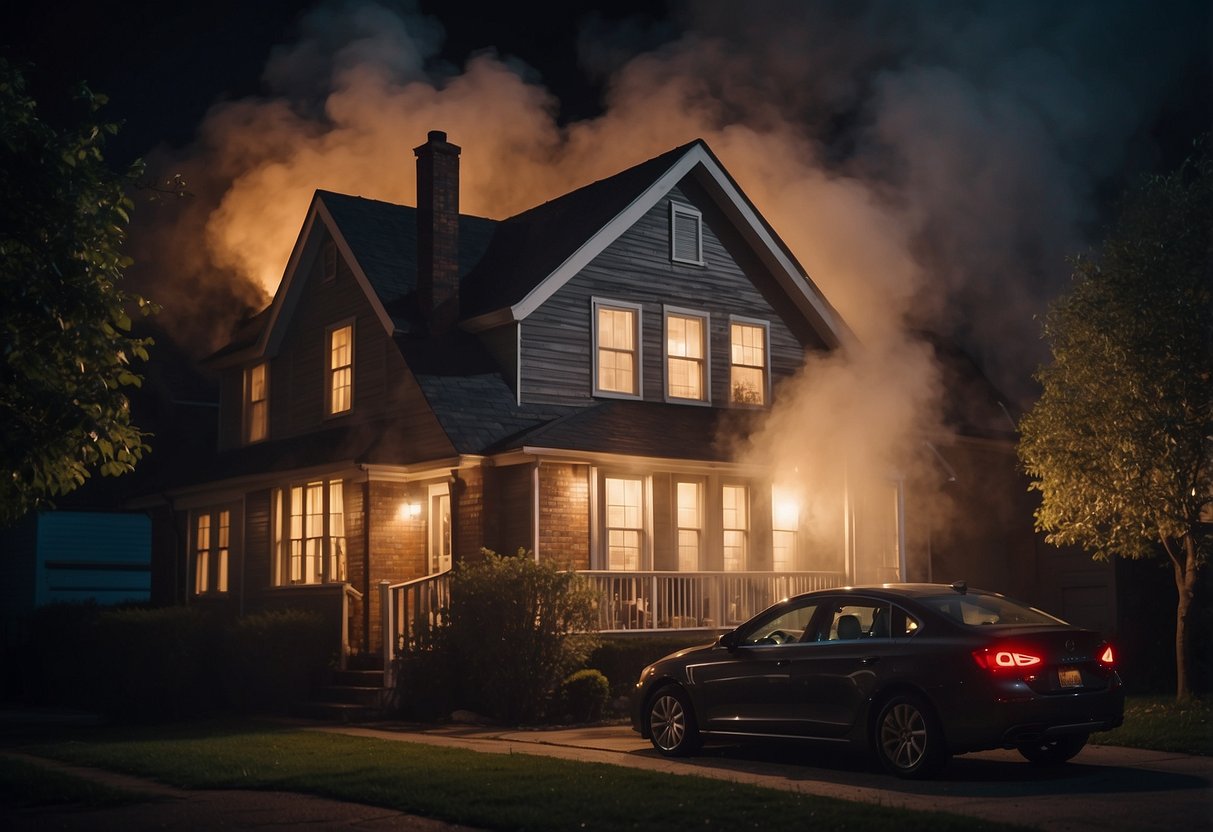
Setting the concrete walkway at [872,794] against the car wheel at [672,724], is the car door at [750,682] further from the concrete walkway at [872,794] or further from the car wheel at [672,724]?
the concrete walkway at [872,794]

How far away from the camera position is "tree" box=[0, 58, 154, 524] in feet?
44.4

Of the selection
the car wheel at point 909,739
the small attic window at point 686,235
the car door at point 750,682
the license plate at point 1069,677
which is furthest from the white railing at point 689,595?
the license plate at point 1069,677

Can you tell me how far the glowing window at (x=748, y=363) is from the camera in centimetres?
2619

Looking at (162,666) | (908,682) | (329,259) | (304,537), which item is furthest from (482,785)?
(329,259)

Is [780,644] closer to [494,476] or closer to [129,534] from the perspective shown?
[494,476]

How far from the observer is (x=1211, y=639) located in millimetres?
21234

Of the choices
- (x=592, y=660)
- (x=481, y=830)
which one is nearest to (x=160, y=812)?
(x=481, y=830)

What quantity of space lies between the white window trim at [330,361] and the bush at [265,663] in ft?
17.5

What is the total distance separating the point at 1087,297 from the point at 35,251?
12.6 m

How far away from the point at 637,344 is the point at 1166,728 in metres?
12.0

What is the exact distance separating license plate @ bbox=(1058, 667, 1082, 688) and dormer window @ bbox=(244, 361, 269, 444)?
1934 centimetres

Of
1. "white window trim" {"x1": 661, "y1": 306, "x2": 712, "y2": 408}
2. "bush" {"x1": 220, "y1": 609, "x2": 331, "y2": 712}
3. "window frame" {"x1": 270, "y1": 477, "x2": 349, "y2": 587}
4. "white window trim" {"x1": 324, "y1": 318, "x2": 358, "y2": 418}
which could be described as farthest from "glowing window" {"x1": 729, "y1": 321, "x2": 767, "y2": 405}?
"bush" {"x1": 220, "y1": 609, "x2": 331, "y2": 712}

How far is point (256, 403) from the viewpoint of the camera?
28.8 m

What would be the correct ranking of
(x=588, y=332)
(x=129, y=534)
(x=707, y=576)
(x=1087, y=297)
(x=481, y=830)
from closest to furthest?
(x=481, y=830)
(x=1087, y=297)
(x=707, y=576)
(x=588, y=332)
(x=129, y=534)
